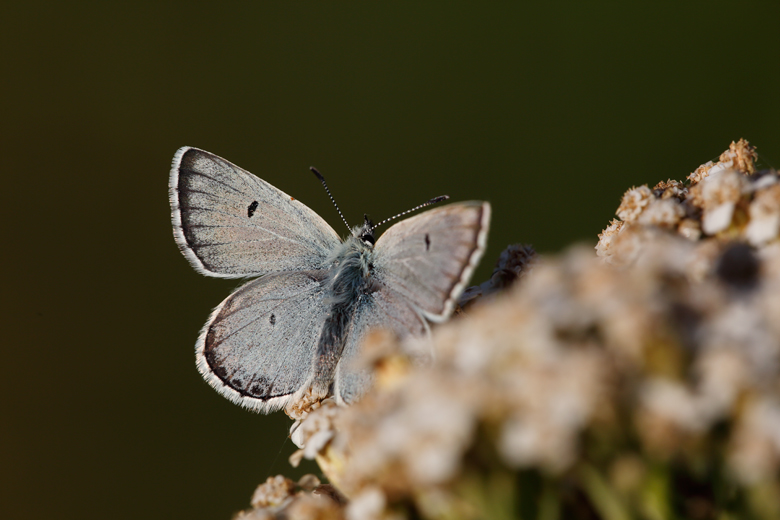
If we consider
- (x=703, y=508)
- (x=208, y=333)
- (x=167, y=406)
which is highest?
(x=167, y=406)

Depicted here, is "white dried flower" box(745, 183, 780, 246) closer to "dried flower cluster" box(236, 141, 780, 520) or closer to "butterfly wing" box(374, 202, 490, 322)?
"dried flower cluster" box(236, 141, 780, 520)

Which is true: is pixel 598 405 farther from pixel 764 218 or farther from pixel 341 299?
pixel 341 299

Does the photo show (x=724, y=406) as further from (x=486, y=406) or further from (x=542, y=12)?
(x=542, y=12)

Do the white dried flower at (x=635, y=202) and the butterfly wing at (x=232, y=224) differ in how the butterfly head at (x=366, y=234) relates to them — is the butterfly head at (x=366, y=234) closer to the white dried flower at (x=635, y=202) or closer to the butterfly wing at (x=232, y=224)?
the butterfly wing at (x=232, y=224)

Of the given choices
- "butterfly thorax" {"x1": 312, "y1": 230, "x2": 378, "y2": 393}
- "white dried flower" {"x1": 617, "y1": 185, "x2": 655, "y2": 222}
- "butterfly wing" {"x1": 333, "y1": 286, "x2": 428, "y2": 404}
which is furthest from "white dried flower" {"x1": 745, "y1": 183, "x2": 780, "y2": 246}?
"butterfly thorax" {"x1": 312, "y1": 230, "x2": 378, "y2": 393}

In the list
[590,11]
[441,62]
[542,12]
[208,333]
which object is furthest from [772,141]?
[208,333]

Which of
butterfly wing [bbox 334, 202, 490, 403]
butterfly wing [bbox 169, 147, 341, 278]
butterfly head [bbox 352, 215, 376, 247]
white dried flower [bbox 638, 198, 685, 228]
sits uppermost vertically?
butterfly wing [bbox 169, 147, 341, 278]

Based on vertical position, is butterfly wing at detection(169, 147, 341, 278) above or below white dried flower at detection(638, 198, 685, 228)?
above

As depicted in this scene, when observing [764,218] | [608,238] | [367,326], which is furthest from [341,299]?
[764,218]
